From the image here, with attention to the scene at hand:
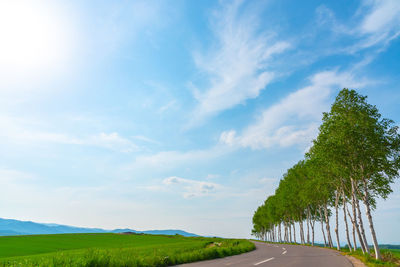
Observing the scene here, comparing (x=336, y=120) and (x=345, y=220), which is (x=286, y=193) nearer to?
(x=345, y=220)

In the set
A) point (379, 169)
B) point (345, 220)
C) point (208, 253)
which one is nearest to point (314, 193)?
point (345, 220)

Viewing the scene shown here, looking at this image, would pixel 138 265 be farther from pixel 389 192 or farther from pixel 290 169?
pixel 290 169

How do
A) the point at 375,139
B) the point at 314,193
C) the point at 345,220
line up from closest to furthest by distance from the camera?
the point at 375,139 → the point at 345,220 → the point at 314,193

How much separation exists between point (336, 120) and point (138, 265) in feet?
63.2

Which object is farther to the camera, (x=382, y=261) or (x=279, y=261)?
(x=382, y=261)

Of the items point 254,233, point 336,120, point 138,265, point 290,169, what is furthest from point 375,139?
point 254,233

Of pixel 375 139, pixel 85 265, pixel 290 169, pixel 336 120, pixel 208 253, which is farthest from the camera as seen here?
pixel 290 169

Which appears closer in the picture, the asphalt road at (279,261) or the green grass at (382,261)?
the asphalt road at (279,261)

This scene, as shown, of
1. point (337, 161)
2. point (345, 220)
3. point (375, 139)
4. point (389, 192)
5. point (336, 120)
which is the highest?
point (336, 120)

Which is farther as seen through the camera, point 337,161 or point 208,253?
point 337,161

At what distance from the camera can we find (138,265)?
13.3 metres

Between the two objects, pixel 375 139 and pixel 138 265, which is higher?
pixel 375 139

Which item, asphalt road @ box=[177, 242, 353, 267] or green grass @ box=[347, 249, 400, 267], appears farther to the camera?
green grass @ box=[347, 249, 400, 267]

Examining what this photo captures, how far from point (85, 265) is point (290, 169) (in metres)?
45.9
